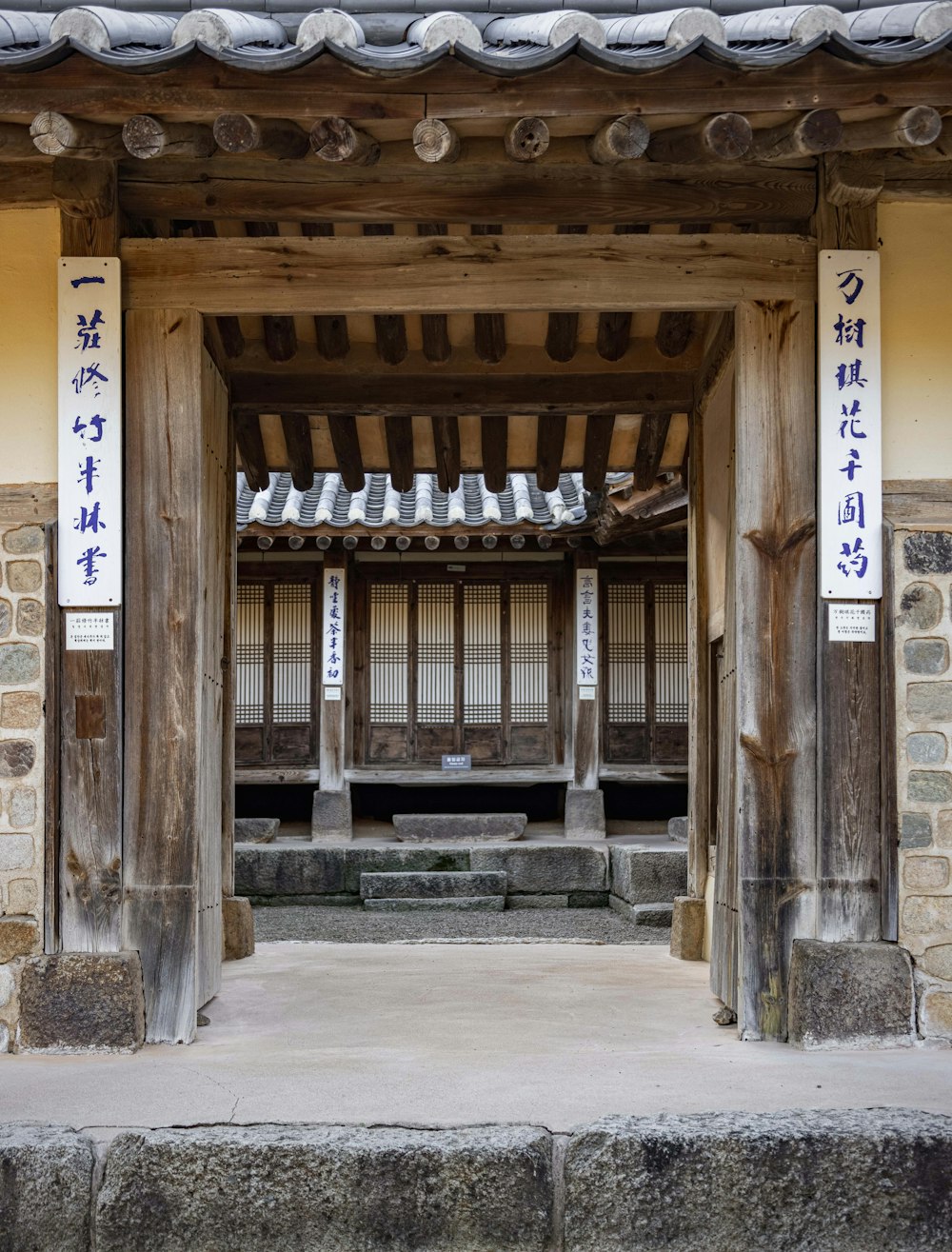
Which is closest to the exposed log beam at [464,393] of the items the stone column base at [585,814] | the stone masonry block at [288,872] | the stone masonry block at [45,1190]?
the stone masonry block at [45,1190]

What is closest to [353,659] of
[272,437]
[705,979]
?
[272,437]

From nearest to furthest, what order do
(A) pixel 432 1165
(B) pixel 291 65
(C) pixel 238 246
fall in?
1. (A) pixel 432 1165
2. (B) pixel 291 65
3. (C) pixel 238 246

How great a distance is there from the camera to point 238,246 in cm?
552

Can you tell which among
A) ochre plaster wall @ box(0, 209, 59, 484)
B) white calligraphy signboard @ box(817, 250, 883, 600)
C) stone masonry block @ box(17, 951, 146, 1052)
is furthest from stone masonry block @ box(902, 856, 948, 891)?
ochre plaster wall @ box(0, 209, 59, 484)

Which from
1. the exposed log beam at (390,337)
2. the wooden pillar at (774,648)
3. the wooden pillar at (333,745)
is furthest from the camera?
the wooden pillar at (333,745)

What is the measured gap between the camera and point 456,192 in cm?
543

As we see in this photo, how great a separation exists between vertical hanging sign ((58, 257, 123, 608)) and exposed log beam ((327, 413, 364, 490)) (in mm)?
2453

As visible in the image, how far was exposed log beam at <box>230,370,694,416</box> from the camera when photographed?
293 inches

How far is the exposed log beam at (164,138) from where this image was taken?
185 inches

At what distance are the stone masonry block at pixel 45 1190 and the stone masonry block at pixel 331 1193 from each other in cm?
7

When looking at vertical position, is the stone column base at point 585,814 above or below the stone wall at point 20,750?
below

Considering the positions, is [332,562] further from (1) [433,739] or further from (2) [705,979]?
(2) [705,979]

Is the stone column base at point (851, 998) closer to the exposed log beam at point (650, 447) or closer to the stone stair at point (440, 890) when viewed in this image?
the exposed log beam at point (650, 447)

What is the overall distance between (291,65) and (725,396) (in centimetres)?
310
